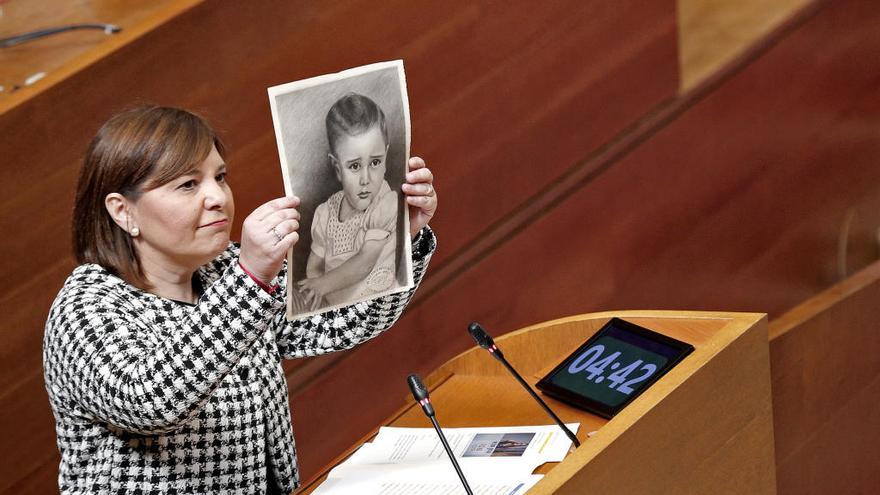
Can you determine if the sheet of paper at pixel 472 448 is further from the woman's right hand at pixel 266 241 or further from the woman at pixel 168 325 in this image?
the woman's right hand at pixel 266 241

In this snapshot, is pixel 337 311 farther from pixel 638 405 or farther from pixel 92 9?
pixel 92 9

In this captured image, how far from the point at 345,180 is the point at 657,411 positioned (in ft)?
1.16

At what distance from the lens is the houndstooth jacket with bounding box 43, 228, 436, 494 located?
1039 mm

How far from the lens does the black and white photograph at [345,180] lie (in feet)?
3.58

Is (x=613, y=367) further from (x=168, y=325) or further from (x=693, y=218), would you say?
(x=693, y=218)

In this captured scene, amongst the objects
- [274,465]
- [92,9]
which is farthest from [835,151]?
[274,465]

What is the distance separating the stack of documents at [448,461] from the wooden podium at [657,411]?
0.09 ft

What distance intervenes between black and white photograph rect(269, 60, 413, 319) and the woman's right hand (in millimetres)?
37

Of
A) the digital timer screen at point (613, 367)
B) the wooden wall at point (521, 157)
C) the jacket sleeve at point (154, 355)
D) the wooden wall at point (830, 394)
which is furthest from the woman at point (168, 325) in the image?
the wooden wall at point (830, 394)

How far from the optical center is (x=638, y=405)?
1.12m

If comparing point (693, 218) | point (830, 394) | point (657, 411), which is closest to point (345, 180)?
point (657, 411)

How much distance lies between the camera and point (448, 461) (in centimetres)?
114

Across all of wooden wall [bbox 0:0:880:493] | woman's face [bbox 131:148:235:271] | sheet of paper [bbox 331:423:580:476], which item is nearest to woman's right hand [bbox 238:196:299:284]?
woman's face [bbox 131:148:235:271]

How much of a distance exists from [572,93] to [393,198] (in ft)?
3.81
